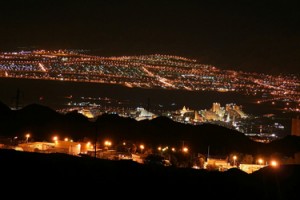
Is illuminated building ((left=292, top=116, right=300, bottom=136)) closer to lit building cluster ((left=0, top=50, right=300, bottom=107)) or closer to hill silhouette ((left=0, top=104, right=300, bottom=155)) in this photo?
hill silhouette ((left=0, top=104, right=300, bottom=155))

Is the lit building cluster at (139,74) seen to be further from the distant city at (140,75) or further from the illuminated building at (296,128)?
the illuminated building at (296,128)

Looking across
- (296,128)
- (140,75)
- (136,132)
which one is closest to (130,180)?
(136,132)

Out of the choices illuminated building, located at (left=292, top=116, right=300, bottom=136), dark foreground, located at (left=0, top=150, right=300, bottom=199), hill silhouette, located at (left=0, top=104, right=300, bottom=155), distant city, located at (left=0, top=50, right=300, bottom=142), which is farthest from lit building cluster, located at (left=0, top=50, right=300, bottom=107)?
dark foreground, located at (left=0, top=150, right=300, bottom=199)

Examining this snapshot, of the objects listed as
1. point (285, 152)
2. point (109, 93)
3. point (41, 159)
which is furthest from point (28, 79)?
point (41, 159)

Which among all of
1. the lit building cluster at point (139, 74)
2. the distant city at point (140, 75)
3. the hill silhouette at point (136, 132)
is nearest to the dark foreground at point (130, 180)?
the hill silhouette at point (136, 132)

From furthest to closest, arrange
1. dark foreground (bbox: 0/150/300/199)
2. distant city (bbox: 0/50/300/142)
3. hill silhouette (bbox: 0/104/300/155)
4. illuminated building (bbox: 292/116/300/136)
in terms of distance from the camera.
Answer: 1. distant city (bbox: 0/50/300/142)
2. illuminated building (bbox: 292/116/300/136)
3. hill silhouette (bbox: 0/104/300/155)
4. dark foreground (bbox: 0/150/300/199)

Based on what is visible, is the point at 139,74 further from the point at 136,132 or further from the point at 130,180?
the point at 130,180
